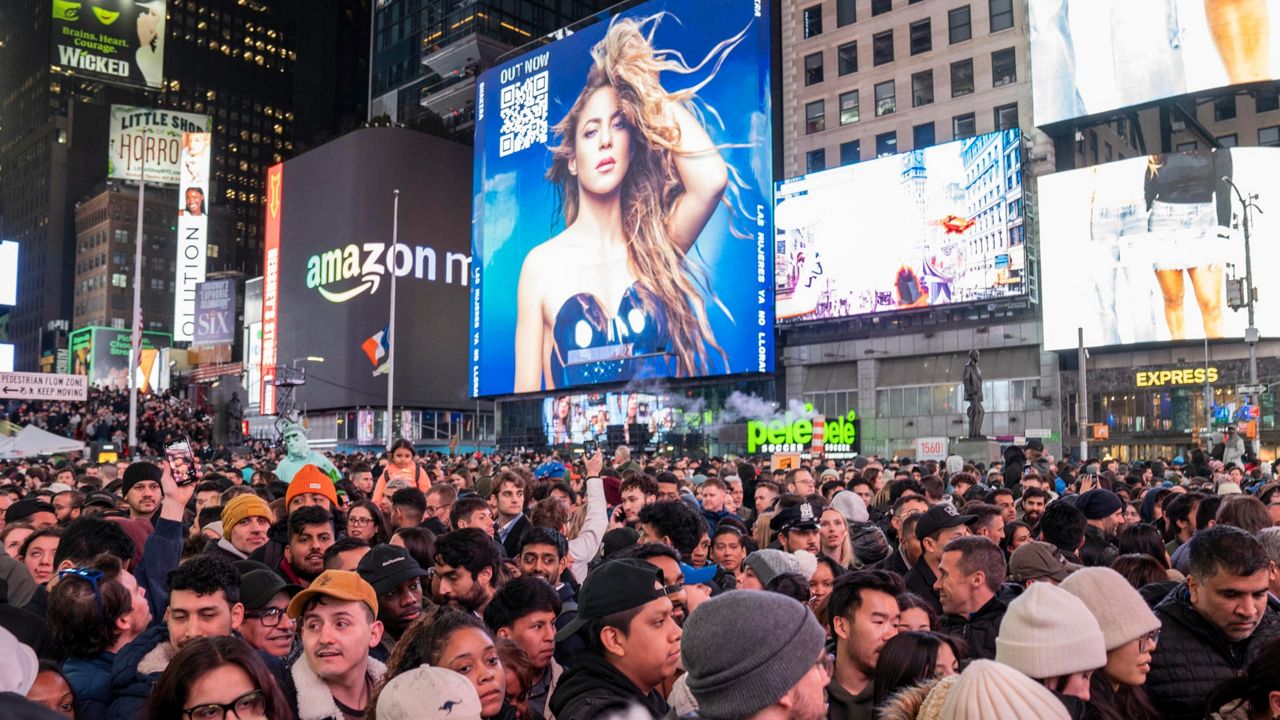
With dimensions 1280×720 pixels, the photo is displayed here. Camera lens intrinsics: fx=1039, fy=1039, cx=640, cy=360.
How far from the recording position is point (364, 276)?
7100cm

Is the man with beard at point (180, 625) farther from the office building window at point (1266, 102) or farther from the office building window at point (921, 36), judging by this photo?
the office building window at point (1266, 102)

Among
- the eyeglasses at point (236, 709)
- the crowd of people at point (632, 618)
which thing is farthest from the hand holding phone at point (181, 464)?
the eyeglasses at point (236, 709)

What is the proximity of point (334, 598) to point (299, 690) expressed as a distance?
0.41 meters

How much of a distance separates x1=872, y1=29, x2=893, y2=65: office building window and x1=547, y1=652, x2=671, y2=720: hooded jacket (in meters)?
51.6

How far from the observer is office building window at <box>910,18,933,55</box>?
1978 inches

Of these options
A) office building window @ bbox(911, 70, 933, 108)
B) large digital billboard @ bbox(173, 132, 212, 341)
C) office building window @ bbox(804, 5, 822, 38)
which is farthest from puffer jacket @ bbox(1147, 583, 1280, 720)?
large digital billboard @ bbox(173, 132, 212, 341)

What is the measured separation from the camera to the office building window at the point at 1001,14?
47.8 meters

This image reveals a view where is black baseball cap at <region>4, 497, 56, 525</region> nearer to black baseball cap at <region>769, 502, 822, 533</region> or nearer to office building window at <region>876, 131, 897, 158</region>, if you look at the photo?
black baseball cap at <region>769, 502, 822, 533</region>

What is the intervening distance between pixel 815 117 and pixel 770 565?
5055 centimetres

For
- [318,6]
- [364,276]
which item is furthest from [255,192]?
[364,276]

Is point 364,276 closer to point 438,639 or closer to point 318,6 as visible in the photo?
point 438,639

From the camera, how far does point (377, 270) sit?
70.8 m

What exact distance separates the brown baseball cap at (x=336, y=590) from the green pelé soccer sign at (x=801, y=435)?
144 feet

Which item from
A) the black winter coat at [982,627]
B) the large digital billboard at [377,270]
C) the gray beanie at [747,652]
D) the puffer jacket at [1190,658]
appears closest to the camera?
the gray beanie at [747,652]
